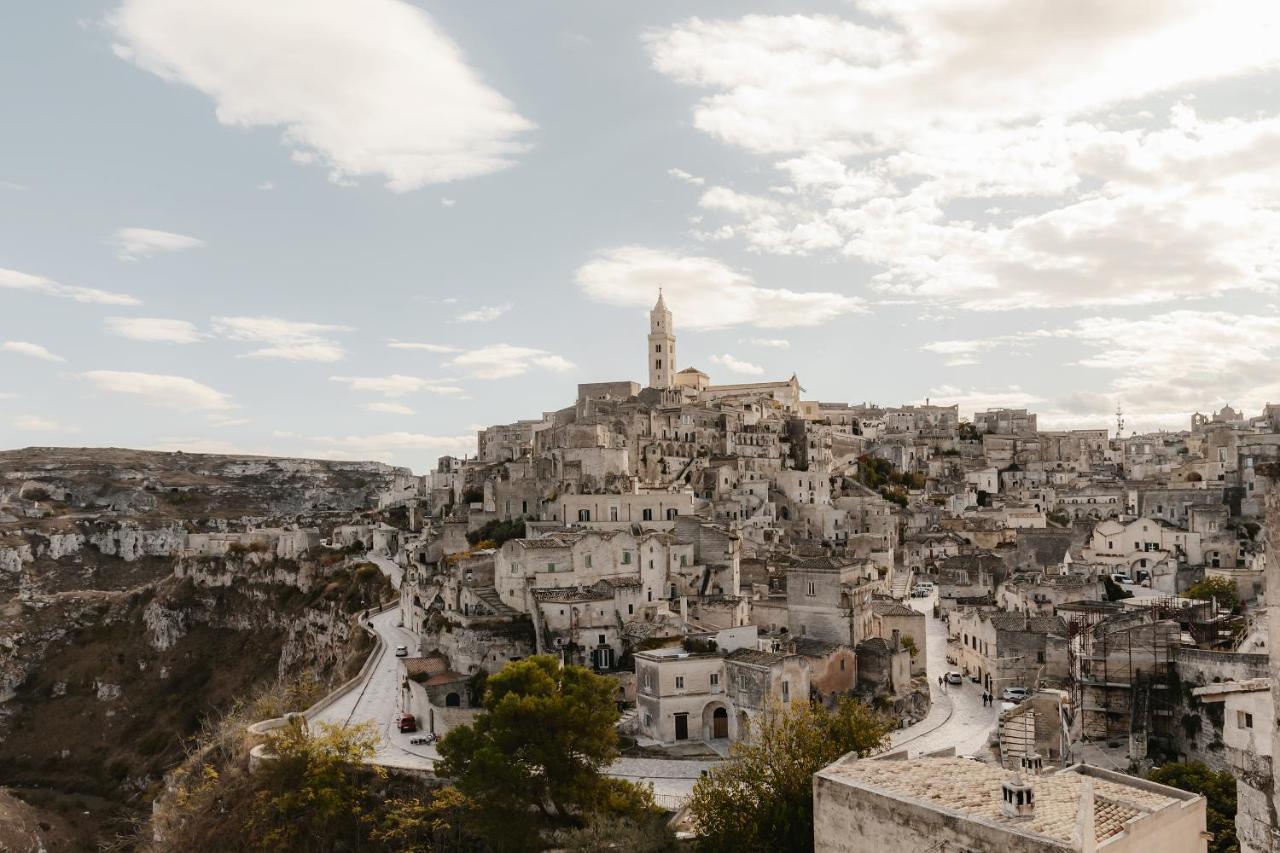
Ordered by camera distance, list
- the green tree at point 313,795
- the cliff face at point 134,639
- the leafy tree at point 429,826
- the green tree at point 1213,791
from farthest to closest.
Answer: the cliff face at point 134,639 → the green tree at point 313,795 → the leafy tree at point 429,826 → the green tree at point 1213,791

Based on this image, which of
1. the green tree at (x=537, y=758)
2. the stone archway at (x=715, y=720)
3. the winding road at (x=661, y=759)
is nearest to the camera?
the green tree at (x=537, y=758)

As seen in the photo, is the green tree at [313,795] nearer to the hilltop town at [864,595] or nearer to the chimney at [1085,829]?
the hilltop town at [864,595]

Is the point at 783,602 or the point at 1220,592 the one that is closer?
the point at 783,602

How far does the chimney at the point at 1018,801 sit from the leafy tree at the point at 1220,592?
32.5m

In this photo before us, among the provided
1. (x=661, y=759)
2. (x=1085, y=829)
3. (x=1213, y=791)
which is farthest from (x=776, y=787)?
(x=661, y=759)

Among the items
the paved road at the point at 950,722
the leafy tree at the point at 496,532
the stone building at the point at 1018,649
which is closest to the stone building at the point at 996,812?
the paved road at the point at 950,722

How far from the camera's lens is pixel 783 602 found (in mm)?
41625

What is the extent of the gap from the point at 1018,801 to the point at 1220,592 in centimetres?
3515

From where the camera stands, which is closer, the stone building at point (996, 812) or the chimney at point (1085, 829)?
the chimney at point (1085, 829)

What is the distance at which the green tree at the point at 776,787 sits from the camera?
20.7 m

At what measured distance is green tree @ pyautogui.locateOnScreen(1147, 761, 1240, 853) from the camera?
65.9 ft

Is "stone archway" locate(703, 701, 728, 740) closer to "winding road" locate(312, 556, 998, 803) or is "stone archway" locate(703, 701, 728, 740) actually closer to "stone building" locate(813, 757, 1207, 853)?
"winding road" locate(312, 556, 998, 803)

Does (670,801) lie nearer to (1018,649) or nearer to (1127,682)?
(1127,682)

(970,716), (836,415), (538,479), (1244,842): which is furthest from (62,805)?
(836,415)
